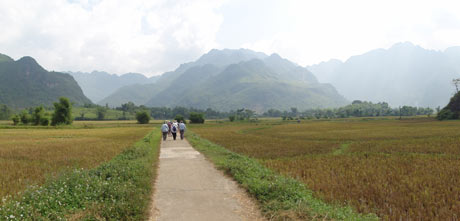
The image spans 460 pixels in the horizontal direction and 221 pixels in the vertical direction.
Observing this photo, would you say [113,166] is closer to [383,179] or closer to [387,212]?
[387,212]

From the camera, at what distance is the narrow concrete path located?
20.4ft

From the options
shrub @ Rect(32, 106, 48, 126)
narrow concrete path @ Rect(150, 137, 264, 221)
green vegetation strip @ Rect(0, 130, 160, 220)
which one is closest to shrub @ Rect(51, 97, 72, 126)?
shrub @ Rect(32, 106, 48, 126)

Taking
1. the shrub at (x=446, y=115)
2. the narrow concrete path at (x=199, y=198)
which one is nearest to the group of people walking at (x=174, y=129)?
the narrow concrete path at (x=199, y=198)

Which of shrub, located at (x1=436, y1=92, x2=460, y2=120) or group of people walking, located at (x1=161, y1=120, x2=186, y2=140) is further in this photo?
shrub, located at (x1=436, y1=92, x2=460, y2=120)

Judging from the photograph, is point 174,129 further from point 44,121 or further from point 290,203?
point 44,121

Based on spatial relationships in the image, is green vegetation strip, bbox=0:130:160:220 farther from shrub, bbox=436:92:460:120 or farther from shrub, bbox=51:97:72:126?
shrub, bbox=436:92:460:120

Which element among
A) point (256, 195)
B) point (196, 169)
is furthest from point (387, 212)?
point (196, 169)

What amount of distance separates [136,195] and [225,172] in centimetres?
517

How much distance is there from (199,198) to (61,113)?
288 ft

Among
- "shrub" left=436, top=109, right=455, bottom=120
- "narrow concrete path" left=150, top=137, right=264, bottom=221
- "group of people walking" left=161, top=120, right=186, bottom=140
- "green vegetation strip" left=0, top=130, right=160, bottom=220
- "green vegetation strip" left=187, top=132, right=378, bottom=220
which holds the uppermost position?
"shrub" left=436, top=109, right=455, bottom=120

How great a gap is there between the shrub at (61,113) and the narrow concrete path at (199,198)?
82.9m

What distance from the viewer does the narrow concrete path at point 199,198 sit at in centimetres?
623

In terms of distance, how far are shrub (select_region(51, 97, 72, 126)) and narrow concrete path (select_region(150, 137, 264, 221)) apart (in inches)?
3264

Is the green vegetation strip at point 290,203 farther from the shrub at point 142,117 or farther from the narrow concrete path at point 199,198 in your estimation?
the shrub at point 142,117
